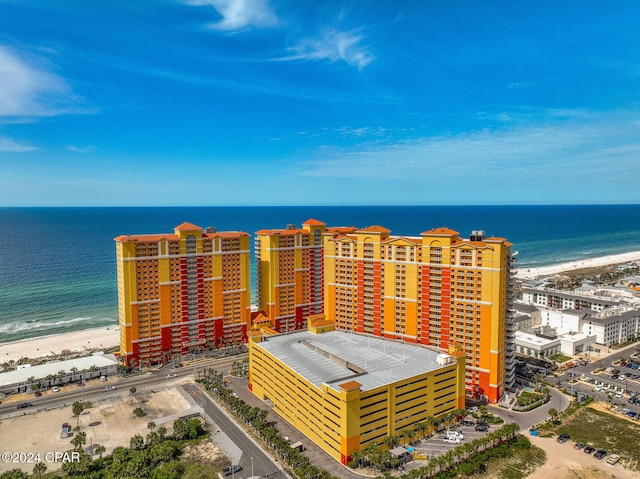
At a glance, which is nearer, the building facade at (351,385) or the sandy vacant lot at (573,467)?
the sandy vacant lot at (573,467)

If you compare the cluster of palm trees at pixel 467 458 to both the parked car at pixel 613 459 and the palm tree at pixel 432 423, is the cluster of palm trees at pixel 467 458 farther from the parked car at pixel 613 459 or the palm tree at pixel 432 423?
the parked car at pixel 613 459

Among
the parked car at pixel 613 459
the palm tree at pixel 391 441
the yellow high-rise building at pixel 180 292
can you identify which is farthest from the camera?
the yellow high-rise building at pixel 180 292

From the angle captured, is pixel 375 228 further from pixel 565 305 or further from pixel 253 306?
pixel 565 305

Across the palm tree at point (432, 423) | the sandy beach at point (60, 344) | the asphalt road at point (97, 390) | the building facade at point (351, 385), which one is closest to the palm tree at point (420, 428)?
the building facade at point (351, 385)

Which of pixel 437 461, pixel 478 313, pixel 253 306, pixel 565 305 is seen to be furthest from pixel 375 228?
pixel 565 305

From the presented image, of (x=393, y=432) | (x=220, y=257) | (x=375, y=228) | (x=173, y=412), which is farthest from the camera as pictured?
(x=220, y=257)

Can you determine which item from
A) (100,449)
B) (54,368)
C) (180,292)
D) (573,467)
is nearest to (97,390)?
(54,368)

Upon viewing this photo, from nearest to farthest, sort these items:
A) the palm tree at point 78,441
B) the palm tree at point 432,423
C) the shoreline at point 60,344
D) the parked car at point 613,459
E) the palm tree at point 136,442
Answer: the parked car at point 613,459, the palm tree at point 78,441, the palm tree at point 136,442, the palm tree at point 432,423, the shoreline at point 60,344
